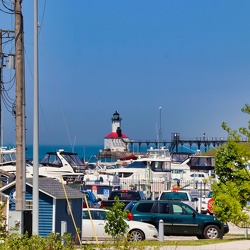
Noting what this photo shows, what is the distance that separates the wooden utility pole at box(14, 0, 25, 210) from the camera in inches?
891

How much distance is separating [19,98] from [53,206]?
18.0 ft

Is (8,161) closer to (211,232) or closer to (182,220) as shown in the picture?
(182,220)

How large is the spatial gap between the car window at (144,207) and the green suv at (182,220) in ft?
0.57

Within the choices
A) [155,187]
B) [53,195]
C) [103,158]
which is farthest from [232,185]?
[103,158]

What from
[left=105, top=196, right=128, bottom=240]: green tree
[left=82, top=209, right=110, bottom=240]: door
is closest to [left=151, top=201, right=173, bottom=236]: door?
[left=82, top=209, right=110, bottom=240]: door

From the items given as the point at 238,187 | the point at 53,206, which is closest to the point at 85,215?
the point at 53,206

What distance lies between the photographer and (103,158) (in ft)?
545

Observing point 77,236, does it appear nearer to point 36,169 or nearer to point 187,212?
point 36,169

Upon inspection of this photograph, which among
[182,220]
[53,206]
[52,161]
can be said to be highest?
[52,161]

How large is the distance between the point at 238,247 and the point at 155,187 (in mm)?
39378

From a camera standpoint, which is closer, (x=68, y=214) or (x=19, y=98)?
(x=19, y=98)

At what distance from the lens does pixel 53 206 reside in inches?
1067

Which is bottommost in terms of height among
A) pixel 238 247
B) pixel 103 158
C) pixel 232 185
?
pixel 238 247

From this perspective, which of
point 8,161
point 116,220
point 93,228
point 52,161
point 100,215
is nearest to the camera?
point 116,220
